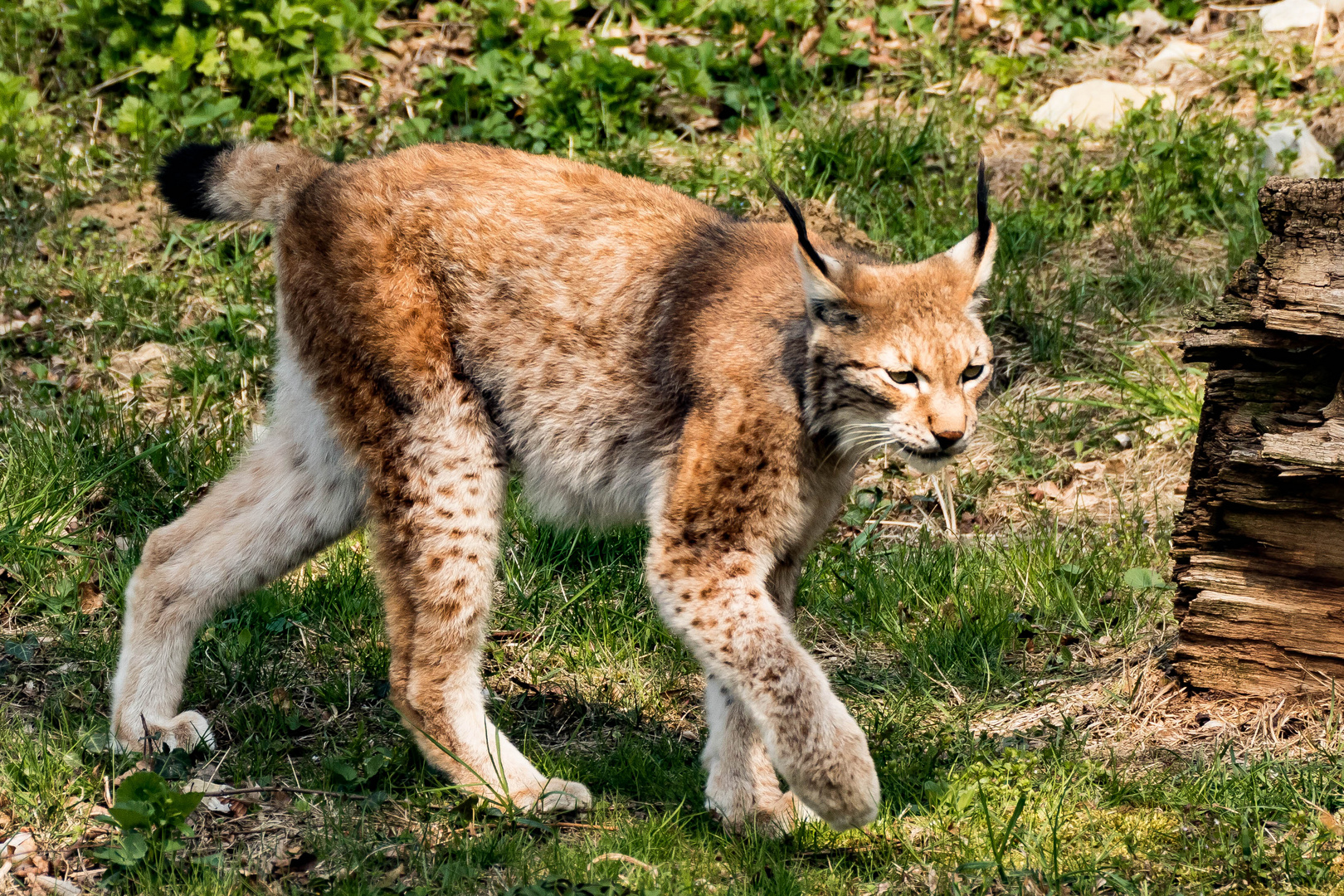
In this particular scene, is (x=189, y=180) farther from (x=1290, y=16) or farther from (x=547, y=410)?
(x=1290, y=16)

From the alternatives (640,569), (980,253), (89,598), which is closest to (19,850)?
(89,598)

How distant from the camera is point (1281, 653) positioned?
3766 mm

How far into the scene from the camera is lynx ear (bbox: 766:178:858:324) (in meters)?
3.41

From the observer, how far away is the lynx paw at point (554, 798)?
3607mm

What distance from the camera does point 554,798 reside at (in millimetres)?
3631

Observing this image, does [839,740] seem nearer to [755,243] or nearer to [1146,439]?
[755,243]

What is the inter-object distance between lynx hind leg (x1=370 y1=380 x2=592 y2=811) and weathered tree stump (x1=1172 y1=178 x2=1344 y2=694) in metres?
1.91

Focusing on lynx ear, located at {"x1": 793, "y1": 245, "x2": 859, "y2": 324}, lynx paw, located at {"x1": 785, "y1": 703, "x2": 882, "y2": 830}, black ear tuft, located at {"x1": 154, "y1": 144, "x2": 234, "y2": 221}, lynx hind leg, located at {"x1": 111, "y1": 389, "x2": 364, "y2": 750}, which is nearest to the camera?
lynx paw, located at {"x1": 785, "y1": 703, "x2": 882, "y2": 830}

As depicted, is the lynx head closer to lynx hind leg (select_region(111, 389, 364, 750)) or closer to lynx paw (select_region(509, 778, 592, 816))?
lynx paw (select_region(509, 778, 592, 816))

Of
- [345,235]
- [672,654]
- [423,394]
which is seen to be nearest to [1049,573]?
[672,654]

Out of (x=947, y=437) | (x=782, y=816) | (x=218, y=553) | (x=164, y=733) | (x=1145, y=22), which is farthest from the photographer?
(x=1145, y=22)

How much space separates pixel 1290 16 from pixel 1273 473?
467cm

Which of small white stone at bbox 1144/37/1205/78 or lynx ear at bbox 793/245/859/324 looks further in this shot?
small white stone at bbox 1144/37/1205/78

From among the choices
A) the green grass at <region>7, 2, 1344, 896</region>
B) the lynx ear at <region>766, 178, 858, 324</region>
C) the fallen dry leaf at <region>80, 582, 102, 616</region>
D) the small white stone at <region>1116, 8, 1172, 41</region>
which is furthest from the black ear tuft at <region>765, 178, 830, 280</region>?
the small white stone at <region>1116, 8, 1172, 41</region>
